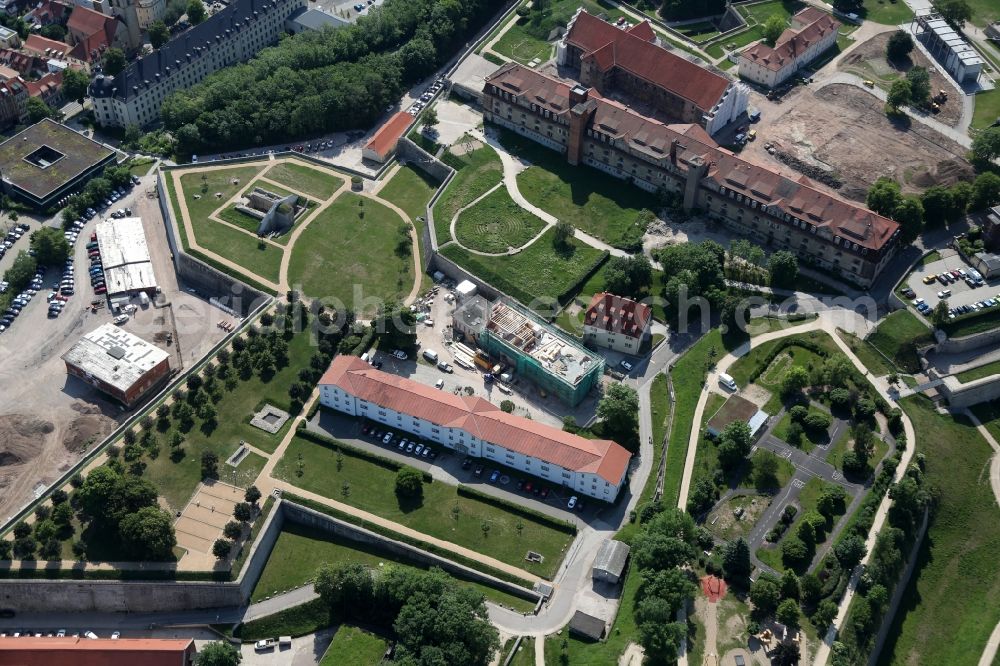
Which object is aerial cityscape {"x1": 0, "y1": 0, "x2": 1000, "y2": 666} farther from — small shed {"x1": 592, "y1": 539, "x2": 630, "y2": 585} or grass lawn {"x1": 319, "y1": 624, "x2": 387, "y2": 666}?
grass lawn {"x1": 319, "y1": 624, "x2": 387, "y2": 666}

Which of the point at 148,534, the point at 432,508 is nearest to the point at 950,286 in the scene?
the point at 432,508

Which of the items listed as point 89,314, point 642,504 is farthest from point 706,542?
point 89,314

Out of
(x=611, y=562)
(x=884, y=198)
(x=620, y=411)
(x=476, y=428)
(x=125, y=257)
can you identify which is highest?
(x=884, y=198)

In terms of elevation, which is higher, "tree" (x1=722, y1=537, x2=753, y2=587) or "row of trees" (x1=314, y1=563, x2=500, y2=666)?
"tree" (x1=722, y1=537, x2=753, y2=587)

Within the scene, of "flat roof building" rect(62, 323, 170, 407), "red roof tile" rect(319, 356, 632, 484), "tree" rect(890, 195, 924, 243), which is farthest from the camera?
"tree" rect(890, 195, 924, 243)

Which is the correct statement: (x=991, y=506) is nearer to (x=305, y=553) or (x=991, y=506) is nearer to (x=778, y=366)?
(x=778, y=366)

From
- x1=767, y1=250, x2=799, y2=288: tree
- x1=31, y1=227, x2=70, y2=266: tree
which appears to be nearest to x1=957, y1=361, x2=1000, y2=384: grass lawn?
x1=767, y1=250, x2=799, y2=288: tree

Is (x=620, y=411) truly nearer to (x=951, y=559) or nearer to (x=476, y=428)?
(x=476, y=428)
